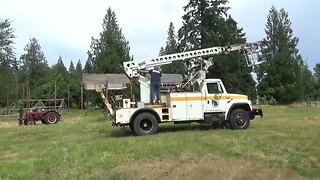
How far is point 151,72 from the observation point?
2012 centimetres

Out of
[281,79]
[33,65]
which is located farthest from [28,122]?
[33,65]

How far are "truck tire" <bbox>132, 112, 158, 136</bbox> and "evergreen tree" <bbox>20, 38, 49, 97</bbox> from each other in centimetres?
7894

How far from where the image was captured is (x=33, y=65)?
10644 centimetres

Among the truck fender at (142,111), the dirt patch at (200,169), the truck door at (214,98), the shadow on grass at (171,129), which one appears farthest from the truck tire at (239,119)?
the dirt patch at (200,169)

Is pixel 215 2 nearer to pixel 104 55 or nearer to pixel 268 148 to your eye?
pixel 104 55

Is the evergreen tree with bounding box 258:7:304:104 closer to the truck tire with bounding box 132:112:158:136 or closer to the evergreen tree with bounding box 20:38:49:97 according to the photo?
the truck tire with bounding box 132:112:158:136

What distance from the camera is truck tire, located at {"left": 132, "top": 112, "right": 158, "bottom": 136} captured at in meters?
19.1

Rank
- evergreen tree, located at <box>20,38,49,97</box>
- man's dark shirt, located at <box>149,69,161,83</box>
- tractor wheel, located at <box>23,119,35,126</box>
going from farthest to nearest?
evergreen tree, located at <box>20,38,49,97</box> < tractor wheel, located at <box>23,119,35,126</box> < man's dark shirt, located at <box>149,69,161,83</box>

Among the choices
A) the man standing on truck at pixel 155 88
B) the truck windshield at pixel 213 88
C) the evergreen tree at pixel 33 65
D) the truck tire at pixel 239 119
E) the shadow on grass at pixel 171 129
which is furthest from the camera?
the evergreen tree at pixel 33 65

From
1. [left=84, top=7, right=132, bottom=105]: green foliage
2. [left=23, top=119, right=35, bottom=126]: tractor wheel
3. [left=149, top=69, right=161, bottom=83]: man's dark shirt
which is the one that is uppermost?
[left=84, top=7, right=132, bottom=105]: green foliage

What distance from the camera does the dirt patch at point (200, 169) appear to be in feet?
42.5

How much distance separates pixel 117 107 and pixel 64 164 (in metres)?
6.32

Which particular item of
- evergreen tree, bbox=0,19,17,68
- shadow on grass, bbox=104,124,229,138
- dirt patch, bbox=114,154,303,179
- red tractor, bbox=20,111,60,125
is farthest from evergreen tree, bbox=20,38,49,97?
dirt patch, bbox=114,154,303,179

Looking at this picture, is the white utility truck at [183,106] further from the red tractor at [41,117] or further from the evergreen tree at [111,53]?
the evergreen tree at [111,53]
